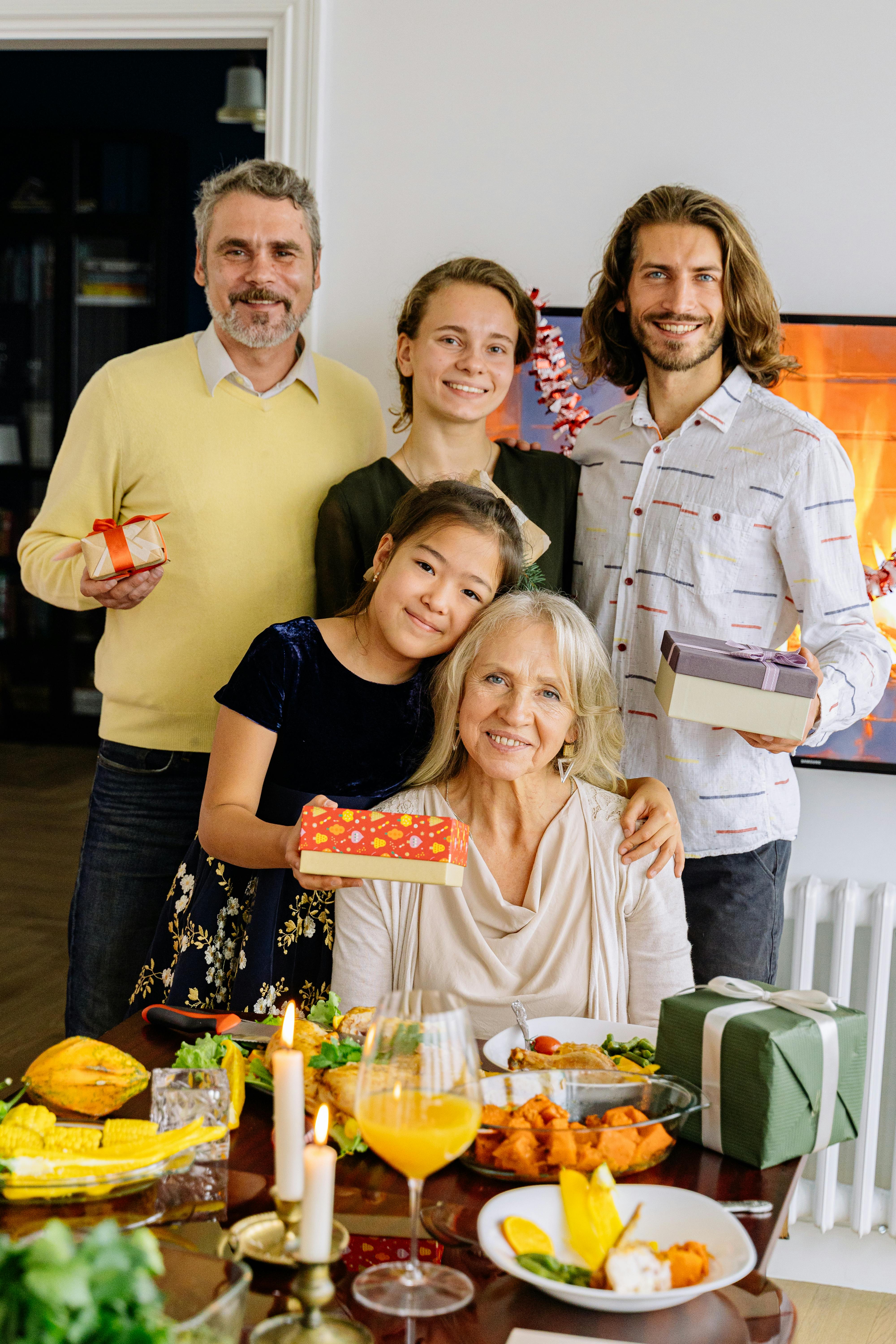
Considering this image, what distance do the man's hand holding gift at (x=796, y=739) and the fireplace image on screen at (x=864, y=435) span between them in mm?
738

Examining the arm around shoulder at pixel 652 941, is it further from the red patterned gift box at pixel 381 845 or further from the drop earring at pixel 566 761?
the red patterned gift box at pixel 381 845

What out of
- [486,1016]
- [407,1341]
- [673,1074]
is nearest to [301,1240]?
[407,1341]

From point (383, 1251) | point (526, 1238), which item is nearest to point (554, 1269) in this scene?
Result: point (526, 1238)

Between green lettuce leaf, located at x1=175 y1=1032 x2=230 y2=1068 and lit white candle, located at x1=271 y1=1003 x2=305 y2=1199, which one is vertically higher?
lit white candle, located at x1=271 y1=1003 x2=305 y2=1199

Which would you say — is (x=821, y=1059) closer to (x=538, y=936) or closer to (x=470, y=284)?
(x=538, y=936)

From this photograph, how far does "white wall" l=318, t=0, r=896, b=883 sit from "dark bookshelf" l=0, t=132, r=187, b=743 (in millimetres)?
3892

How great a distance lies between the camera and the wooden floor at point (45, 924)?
2650 mm

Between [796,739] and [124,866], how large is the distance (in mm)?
1308

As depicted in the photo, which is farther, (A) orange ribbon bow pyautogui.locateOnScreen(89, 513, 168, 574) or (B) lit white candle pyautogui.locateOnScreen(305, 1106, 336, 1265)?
(A) orange ribbon bow pyautogui.locateOnScreen(89, 513, 168, 574)

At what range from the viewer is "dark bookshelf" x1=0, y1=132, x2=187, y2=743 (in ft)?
20.9

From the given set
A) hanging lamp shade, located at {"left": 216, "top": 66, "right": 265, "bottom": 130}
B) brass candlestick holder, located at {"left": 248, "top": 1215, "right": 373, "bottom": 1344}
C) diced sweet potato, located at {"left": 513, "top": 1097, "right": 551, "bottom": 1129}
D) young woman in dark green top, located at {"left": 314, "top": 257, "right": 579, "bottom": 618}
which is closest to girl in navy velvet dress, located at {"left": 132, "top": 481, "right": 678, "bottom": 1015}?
young woman in dark green top, located at {"left": 314, "top": 257, "right": 579, "bottom": 618}

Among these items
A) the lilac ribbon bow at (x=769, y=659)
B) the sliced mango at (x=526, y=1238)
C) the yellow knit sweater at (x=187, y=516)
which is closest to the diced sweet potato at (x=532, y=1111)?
the sliced mango at (x=526, y=1238)

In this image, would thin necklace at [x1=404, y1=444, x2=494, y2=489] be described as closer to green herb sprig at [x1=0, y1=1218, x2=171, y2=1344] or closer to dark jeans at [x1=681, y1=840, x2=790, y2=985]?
dark jeans at [x1=681, y1=840, x2=790, y2=985]

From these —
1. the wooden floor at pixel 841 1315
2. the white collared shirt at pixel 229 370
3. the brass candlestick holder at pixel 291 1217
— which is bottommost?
the wooden floor at pixel 841 1315
